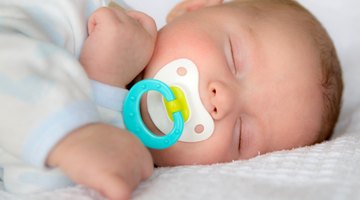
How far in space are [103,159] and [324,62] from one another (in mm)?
633

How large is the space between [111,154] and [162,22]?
105cm

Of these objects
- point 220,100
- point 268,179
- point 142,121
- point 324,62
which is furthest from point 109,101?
point 324,62

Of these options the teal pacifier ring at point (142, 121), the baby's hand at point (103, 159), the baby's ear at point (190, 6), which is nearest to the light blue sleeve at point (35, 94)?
the baby's hand at point (103, 159)

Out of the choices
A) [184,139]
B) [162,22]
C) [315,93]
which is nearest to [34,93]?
[184,139]

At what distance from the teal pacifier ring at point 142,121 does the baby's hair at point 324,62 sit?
0.36 meters

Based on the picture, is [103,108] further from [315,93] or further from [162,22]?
[162,22]

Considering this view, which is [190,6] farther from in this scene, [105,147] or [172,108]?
[105,147]

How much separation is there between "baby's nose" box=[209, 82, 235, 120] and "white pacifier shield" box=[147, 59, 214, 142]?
18mm

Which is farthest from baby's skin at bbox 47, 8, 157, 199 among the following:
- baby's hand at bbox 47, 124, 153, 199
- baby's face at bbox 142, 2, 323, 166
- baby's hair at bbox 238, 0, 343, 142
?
baby's hair at bbox 238, 0, 343, 142

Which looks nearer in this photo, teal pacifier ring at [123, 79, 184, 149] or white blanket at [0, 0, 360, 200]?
white blanket at [0, 0, 360, 200]

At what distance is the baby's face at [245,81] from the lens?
1.11 meters

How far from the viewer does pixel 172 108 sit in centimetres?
107

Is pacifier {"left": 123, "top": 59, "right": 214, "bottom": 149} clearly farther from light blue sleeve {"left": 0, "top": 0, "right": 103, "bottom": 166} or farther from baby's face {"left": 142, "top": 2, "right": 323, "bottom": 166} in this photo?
light blue sleeve {"left": 0, "top": 0, "right": 103, "bottom": 166}

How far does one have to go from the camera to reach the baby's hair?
1.25m
